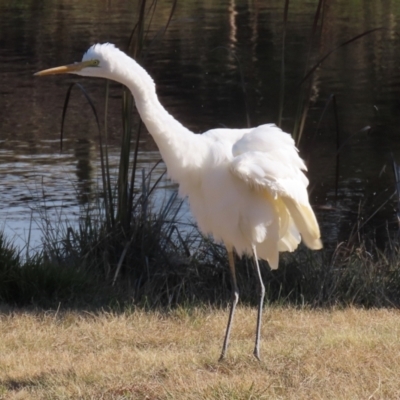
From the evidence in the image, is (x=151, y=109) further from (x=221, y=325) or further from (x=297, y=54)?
(x=297, y=54)

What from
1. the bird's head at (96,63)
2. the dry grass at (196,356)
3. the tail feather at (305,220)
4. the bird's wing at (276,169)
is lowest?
the dry grass at (196,356)

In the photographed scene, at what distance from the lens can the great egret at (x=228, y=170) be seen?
14.3 ft

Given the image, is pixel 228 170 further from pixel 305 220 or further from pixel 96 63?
pixel 96 63

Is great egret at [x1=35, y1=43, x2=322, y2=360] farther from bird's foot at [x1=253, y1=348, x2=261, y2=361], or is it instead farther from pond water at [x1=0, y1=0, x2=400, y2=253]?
pond water at [x1=0, y1=0, x2=400, y2=253]

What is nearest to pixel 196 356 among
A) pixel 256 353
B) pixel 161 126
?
pixel 256 353

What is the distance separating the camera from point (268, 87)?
15820mm

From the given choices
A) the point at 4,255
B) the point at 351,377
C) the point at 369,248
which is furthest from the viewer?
the point at 369,248

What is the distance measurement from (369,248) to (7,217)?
353cm

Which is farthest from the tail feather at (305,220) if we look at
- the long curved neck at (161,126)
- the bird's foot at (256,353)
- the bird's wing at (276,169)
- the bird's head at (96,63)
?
the bird's head at (96,63)

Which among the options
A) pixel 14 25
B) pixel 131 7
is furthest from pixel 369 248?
pixel 131 7

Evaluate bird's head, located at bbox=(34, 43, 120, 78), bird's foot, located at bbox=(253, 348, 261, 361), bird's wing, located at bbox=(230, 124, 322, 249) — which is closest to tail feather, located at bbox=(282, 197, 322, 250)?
bird's wing, located at bbox=(230, 124, 322, 249)

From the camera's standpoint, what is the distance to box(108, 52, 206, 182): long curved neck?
4332mm

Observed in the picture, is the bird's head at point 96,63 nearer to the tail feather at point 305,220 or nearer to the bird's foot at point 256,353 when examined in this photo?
the tail feather at point 305,220

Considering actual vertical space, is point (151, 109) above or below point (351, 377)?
above
